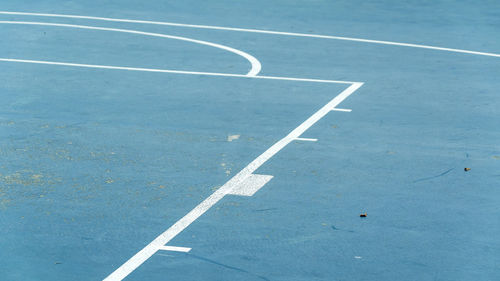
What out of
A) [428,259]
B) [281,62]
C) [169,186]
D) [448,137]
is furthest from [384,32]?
[428,259]

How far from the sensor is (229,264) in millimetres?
7574

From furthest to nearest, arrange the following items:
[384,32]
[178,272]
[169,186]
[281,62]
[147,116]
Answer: [384,32]
[281,62]
[147,116]
[169,186]
[178,272]

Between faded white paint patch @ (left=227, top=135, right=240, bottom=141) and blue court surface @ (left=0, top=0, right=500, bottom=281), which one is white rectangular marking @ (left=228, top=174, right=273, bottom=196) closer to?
blue court surface @ (left=0, top=0, right=500, bottom=281)

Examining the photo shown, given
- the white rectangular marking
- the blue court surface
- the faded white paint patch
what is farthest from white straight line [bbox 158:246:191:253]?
the faded white paint patch

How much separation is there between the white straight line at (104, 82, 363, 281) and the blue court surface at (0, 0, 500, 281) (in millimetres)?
28

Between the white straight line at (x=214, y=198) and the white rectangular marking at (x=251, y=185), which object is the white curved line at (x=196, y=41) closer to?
the white straight line at (x=214, y=198)

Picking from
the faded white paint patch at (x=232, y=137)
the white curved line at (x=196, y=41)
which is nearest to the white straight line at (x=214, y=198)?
the faded white paint patch at (x=232, y=137)

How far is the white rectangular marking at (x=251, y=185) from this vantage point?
9406mm

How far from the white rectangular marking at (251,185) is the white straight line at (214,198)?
0.16 ft

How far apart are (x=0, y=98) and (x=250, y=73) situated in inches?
170

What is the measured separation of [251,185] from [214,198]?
59 cm

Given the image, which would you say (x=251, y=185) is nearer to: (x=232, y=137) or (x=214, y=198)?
(x=214, y=198)

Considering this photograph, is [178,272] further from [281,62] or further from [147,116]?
[281,62]

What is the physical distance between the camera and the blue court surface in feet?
25.7
